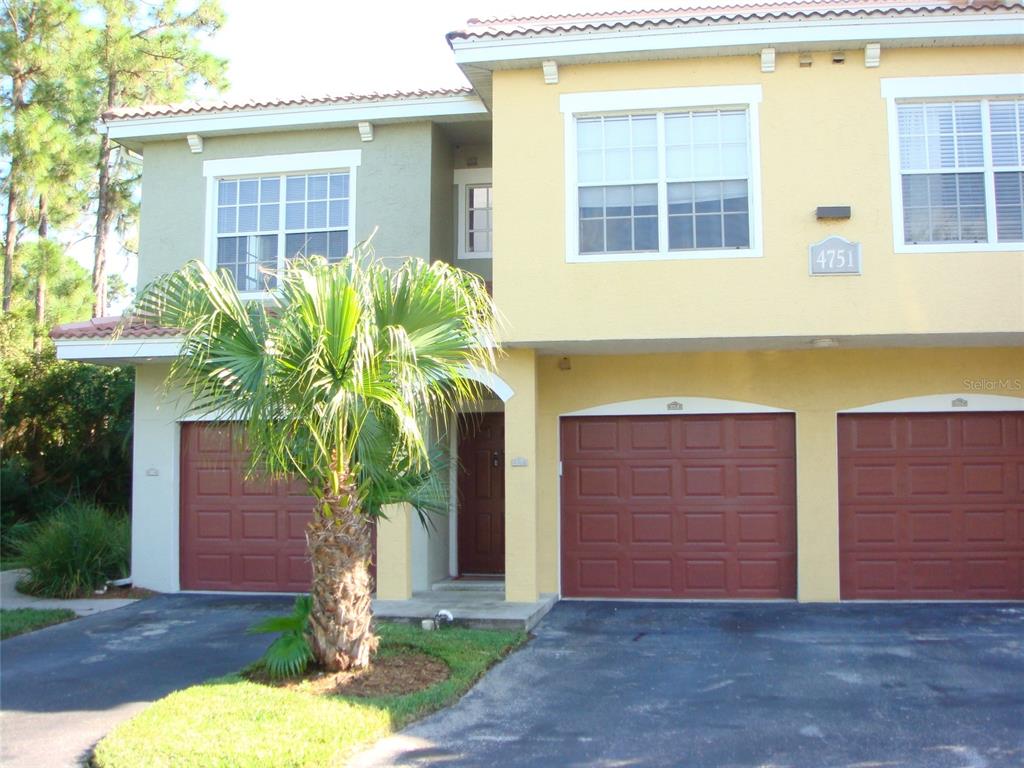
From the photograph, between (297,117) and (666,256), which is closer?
(666,256)

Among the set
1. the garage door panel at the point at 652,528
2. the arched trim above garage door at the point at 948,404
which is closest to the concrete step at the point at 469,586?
the garage door panel at the point at 652,528

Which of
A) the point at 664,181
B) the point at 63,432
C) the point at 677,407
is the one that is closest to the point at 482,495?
the point at 677,407

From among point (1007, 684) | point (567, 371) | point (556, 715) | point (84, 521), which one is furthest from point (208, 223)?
point (1007, 684)

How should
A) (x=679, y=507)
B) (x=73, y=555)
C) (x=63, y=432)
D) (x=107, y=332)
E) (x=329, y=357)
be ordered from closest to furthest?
(x=329, y=357), (x=679, y=507), (x=107, y=332), (x=73, y=555), (x=63, y=432)

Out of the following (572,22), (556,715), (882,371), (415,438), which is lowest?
(556,715)

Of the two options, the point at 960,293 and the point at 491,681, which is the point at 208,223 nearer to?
the point at 491,681

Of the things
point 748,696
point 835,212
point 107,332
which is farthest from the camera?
point 107,332

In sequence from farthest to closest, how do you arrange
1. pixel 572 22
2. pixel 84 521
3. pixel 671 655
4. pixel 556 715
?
pixel 84 521
pixel 572 22
pixel 671 655
pixel 556 715

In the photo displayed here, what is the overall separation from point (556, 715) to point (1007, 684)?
3.66 m

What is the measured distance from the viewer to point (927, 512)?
37.7ft

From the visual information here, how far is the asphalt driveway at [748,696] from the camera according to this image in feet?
20.6

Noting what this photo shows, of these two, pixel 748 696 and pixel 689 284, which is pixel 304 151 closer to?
pixel 689 284

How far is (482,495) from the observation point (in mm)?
13359

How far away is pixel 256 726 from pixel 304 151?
8435 mm
